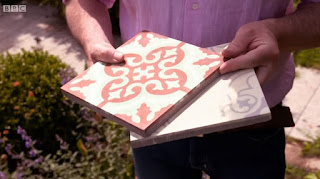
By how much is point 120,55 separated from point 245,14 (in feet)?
1.61

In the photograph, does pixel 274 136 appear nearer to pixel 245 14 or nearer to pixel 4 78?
pixel 245 14

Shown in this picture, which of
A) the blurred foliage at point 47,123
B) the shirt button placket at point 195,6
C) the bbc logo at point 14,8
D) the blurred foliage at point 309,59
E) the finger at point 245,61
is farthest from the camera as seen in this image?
the bbc logo at point 14,8

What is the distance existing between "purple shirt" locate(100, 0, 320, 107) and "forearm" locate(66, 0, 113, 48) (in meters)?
0.14

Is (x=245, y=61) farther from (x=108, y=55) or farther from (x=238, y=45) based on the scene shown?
(x=108, y=55)

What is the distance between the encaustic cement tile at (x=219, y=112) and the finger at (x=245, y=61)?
0.03 meters

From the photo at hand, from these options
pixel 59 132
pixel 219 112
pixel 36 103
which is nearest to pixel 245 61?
pixel 219 112

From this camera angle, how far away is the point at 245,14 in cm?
154

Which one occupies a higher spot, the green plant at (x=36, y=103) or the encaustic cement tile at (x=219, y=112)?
the encaustic cement tile at (x=219, y=112)

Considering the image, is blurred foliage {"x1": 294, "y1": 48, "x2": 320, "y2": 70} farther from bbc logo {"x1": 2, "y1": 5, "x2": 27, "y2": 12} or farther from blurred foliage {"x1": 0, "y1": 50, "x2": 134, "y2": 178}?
bbc logo {"x1": 2, "y1": 5, "x2": 27, "y2": 12}

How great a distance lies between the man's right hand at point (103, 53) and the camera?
4.66ft

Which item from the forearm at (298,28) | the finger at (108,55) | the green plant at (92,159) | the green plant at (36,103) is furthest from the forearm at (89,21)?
the green plant at (36,103)

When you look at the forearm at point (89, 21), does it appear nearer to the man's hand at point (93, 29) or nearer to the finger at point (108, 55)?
the man's hand at point (93, 29)

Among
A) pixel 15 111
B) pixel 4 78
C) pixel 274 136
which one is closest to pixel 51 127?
pixel 15 111

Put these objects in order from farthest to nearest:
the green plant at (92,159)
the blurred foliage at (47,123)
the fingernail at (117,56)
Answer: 1. the blurred foliage at (47,123)
2. the green plant at (92,159)
3. the fingernail at (117,56)
